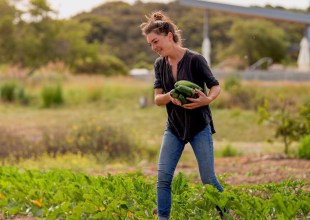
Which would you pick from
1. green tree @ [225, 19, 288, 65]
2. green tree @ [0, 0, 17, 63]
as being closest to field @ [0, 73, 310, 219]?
green tree @ [0, 0, 17, 63]

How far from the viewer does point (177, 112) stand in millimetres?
5074

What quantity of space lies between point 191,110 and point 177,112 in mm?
106

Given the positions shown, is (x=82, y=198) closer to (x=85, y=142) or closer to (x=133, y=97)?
(x=85, y=142)

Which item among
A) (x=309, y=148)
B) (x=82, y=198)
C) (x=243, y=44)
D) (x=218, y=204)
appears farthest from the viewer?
(x=243, y=44)

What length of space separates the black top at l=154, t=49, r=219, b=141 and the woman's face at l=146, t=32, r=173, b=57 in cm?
13

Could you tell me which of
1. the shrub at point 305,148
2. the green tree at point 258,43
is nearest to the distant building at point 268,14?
the green tree at point 258,43

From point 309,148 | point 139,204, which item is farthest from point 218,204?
point 309,148

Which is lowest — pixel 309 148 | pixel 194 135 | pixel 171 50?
pixel 309 148

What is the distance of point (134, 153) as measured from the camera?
12.0 meters

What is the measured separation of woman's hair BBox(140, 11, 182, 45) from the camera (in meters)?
5.05

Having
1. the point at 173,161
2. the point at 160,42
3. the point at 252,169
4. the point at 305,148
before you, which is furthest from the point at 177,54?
the point at 305,148

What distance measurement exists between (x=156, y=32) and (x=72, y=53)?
39.1m

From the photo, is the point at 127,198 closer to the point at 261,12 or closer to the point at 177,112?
the point at 177,112

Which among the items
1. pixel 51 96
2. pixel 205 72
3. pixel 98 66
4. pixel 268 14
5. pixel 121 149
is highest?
pixel 205 72
